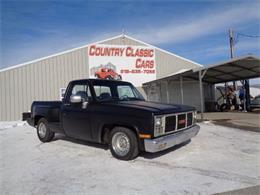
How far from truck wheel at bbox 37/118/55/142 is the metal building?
895cm

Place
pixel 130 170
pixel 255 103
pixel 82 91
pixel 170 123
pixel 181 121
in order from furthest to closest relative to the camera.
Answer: pixel 255 103, pixel 82 91, pixel 181 121, pixel 170 123, pixel 130 170

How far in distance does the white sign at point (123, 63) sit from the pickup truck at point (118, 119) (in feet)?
34.2

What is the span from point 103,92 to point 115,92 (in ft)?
1.24

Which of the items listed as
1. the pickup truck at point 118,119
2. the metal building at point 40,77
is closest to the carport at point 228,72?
the metal building at point 40,77

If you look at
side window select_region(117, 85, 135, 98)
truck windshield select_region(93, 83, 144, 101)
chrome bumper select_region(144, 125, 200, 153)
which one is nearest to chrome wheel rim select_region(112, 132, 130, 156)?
chrome bumper select_region(144, 125, 200, 153)

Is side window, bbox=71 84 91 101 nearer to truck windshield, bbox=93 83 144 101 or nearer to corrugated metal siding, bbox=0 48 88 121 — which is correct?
truck windshield, bbox=93 83 144 101

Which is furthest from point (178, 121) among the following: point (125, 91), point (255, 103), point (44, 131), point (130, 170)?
point (255, 103)

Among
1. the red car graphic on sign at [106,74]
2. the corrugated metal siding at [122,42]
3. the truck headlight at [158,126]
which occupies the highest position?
the corrugated metal siding at [122,42]

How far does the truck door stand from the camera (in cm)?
587

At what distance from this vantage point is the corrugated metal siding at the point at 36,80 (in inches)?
601

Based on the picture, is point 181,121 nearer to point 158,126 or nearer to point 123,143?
point 158,126

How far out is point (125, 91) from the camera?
21.8 feet

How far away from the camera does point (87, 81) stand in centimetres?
619

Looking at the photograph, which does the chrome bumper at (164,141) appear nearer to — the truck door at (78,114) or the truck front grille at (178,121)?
the truck front grille at (178,121)
